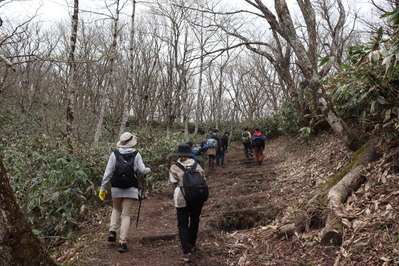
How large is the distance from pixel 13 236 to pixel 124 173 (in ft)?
7.26

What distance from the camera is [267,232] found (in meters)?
4.93

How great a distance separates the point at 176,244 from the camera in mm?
5000

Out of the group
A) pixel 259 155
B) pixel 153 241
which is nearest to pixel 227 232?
pixel 153 241

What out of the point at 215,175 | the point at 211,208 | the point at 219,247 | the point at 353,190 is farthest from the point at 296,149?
the point at 219,247

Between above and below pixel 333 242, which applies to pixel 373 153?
above

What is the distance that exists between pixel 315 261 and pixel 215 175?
846 centimetres

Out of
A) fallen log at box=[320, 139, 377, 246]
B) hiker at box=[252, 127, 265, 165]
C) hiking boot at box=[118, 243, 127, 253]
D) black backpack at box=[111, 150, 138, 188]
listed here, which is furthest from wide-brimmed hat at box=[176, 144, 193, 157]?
hiker at box=[252, 127, 265, 165]

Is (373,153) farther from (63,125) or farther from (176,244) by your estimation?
(63,125)

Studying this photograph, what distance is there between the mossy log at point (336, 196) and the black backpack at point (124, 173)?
101 inches

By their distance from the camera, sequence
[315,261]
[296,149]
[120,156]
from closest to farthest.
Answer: [315,261] < [120,156] < [296,149]

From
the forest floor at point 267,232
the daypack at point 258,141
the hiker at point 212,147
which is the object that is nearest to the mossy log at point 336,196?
the forest floor at point 267,232

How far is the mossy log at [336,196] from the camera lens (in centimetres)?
387

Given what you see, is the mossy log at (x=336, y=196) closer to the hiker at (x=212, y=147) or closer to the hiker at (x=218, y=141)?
the hiker at (x=212, y=147)

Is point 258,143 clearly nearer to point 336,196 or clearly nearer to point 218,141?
point 218,141
